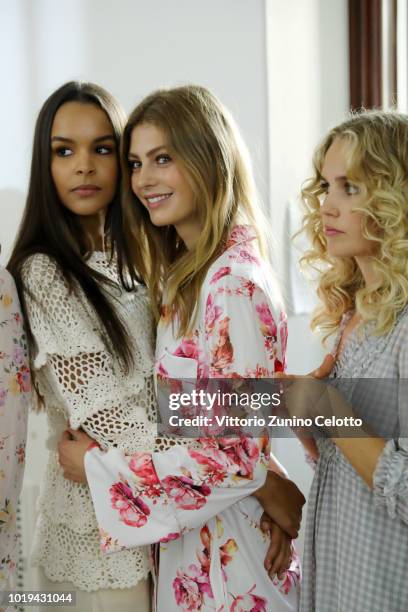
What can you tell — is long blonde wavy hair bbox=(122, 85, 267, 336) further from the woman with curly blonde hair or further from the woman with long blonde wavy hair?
the woman with curly blonde hair

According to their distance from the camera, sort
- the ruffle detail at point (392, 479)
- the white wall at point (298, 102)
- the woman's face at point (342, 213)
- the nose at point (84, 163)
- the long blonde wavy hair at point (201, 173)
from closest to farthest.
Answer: the ruffle detail at point (392, 479) → the woman's face at point (342, 213) → the long blonde wavy hair at point (201, 173) → the nose at point (84, 163) → the white wall at point (298, 102)

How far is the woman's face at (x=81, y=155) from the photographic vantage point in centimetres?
157

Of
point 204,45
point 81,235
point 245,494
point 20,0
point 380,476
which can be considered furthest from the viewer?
point 204,45

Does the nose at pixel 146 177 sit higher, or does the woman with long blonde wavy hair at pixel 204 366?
the nose at pixel 146 177

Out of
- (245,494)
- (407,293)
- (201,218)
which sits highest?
(201,218)

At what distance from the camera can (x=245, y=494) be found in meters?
1.33

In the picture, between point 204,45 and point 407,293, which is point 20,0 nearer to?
point 204,45

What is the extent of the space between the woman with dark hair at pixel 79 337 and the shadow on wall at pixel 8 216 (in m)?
0.78

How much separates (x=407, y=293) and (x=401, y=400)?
0.17 m

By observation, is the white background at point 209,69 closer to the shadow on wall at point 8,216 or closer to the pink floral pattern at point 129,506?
the shadow on wall at point 8,216

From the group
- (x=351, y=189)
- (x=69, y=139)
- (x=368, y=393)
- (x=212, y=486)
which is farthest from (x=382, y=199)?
(x=69, y=139)

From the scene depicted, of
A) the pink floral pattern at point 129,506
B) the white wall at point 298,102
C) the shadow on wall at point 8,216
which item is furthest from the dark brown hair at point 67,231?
the white wall at point 298,102

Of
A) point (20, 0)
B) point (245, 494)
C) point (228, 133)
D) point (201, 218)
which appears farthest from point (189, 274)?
point (20, 0)

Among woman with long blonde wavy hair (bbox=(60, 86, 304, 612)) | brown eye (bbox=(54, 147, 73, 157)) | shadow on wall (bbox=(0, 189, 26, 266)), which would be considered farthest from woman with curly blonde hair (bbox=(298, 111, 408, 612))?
shadow on wall (bbox=(0, 189, 26, 266))
